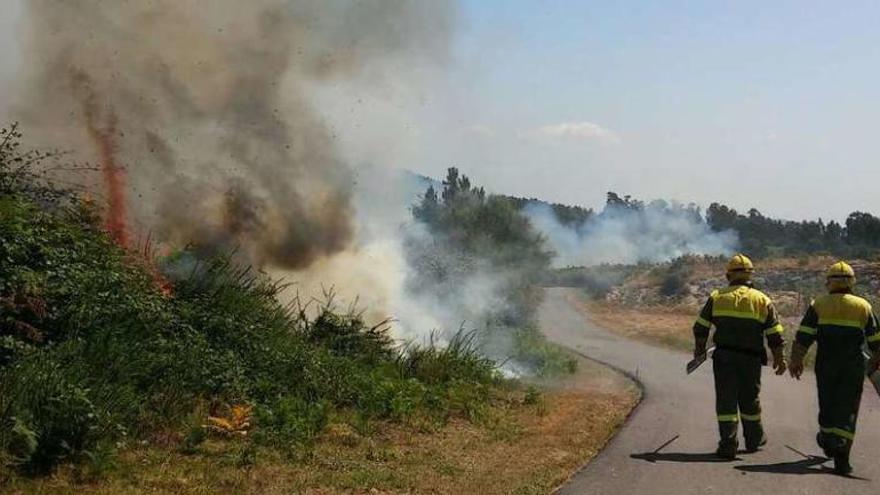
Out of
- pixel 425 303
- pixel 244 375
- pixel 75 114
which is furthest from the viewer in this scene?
pixel 425 303

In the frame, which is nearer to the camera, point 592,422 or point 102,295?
point 102,295

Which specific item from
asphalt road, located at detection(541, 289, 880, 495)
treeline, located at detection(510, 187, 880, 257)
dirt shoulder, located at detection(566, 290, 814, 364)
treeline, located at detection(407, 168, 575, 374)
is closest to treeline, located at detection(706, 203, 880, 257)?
treeline, located at detection(510, 187, 880, 257)

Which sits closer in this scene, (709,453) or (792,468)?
(792,468)

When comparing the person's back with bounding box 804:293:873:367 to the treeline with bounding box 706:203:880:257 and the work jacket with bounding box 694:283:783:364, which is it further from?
the treeline with bounding box 706:203:880:257

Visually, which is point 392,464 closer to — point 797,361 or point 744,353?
point 744,353

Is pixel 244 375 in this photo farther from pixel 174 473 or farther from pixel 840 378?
pixel 840 378

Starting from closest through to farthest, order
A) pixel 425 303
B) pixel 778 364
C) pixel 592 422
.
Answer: pixel 778 364, pixel 592 422, pixel 425 303

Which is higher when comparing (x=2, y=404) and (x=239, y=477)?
(x=2, y=404)

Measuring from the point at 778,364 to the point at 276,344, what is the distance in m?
5.46

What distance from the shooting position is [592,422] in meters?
9.06

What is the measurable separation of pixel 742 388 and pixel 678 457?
0.91 metres

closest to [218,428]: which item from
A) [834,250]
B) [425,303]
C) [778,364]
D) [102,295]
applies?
[102,295]


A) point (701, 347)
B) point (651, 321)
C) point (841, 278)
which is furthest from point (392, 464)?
point (651, 321)

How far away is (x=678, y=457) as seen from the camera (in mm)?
7129
